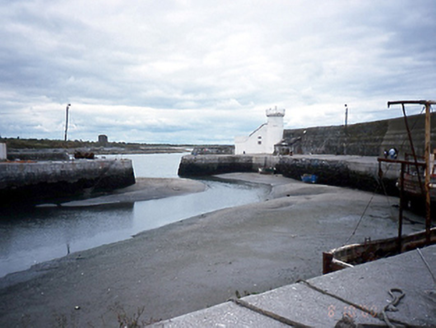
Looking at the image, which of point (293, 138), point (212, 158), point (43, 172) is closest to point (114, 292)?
point (43, 172)

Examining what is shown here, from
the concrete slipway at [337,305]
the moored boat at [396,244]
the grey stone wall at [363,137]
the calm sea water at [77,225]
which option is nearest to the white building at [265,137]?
the grey stone wall at [363,137]

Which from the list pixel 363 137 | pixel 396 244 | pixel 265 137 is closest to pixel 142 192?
pixel 396 244

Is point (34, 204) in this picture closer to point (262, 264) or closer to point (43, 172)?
point (43, 172)

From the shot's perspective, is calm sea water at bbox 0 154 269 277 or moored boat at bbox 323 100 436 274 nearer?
moored boat at bbox 323 100 436 274

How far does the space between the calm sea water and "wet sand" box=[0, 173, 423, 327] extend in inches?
47.5

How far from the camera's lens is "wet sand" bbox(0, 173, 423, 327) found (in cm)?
491

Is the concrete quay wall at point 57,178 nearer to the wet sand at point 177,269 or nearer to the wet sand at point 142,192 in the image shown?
the wet sand at point 142,192

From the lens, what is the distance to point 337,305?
293 cm

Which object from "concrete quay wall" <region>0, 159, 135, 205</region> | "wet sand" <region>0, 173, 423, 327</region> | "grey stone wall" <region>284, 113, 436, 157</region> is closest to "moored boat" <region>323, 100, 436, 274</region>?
"wet sand" <region>0, 173, 423, 327</region>

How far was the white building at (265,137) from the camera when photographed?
129 ft

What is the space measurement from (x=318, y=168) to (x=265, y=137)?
1740cm

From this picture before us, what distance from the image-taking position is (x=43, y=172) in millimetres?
18125

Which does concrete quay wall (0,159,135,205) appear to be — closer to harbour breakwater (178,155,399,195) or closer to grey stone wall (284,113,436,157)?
harbour breakwater (178,155,399,195)

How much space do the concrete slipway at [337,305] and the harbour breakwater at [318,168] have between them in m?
4.22
